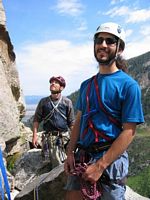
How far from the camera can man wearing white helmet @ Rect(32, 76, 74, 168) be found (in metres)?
9.79

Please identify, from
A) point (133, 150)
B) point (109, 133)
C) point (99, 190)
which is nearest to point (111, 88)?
point (109, 133)

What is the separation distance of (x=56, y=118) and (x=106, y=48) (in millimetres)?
5672

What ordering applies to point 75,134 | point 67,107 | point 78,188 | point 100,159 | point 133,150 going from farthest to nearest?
point 133,150
point 67,107
point 75,134
point 78,188
point 100,159

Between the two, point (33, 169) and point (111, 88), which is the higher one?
point (111, 88)

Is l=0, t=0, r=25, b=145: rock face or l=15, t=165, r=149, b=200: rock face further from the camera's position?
l=0, t=0, r=25, b=145: rock face

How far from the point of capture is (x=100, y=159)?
4176mm

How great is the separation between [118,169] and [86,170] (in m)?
0.38

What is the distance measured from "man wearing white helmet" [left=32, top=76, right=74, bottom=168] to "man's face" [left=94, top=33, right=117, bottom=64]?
514 centimetres

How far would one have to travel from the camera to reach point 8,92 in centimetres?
1259

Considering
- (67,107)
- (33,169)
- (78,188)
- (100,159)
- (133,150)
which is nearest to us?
(100,159)

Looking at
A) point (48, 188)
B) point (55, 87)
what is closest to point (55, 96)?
point (55, 87)

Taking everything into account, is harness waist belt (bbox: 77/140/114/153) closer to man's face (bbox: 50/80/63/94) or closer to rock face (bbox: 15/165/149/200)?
rock face (bbox: 15/165/149/200)

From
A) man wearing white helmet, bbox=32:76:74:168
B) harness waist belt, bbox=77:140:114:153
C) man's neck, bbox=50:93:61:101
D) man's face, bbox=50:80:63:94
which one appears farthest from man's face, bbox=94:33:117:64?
man's neck, bbox=50:93:61:101

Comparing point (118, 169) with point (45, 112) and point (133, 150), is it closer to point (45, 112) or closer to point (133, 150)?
point (45, 112)
